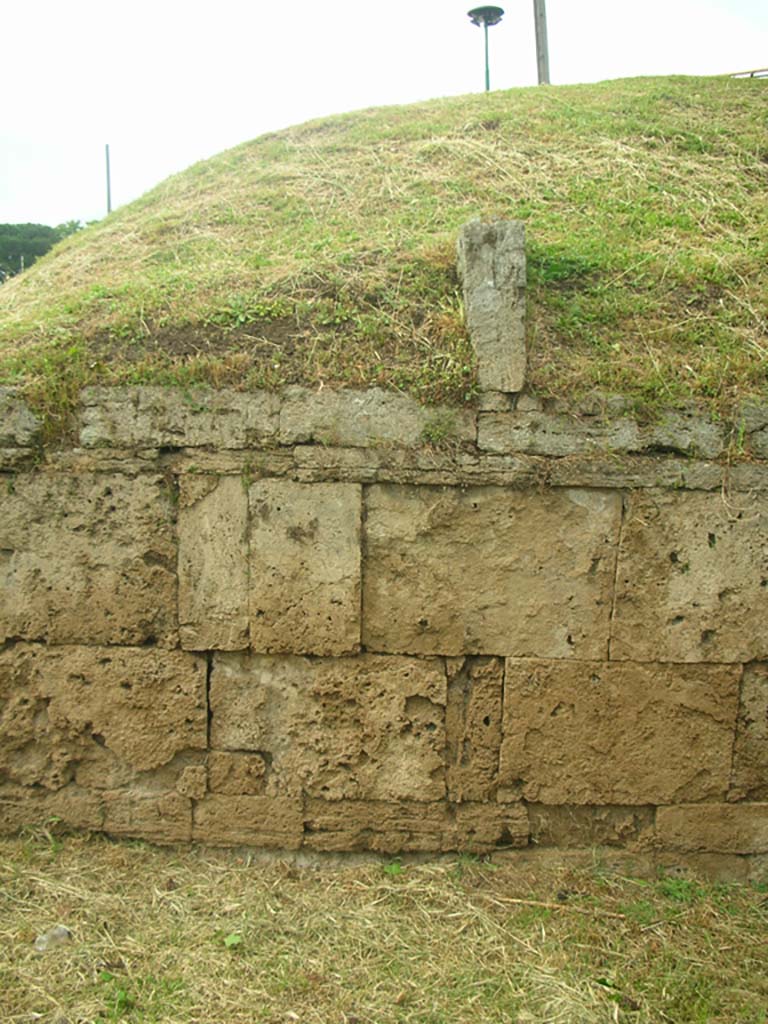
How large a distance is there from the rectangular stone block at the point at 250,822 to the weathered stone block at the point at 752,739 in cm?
221

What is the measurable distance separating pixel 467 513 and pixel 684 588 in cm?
111

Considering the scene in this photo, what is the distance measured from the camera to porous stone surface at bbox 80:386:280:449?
3.94m

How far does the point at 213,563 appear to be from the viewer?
13.1 feet

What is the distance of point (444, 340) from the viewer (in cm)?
419

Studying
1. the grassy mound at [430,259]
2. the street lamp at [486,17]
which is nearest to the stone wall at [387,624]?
the grassy mound at [430,259]

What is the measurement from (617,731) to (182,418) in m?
2.65

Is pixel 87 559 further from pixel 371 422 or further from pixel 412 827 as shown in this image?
pixel 412 827

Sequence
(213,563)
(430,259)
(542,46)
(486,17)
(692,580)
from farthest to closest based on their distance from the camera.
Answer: (486,17), (542,46), (430,259), (213,563), (692,580)

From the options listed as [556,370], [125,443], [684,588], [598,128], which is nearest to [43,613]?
[125,443]

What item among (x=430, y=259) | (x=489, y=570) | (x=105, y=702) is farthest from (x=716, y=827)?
(x=430, y=259)

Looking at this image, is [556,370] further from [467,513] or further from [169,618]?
[169,618]

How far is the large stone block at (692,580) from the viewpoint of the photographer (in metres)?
3.86

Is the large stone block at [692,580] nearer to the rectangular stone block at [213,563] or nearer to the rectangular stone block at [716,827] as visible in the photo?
the rectangular stone block at [716,827]

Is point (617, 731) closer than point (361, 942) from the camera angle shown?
No
